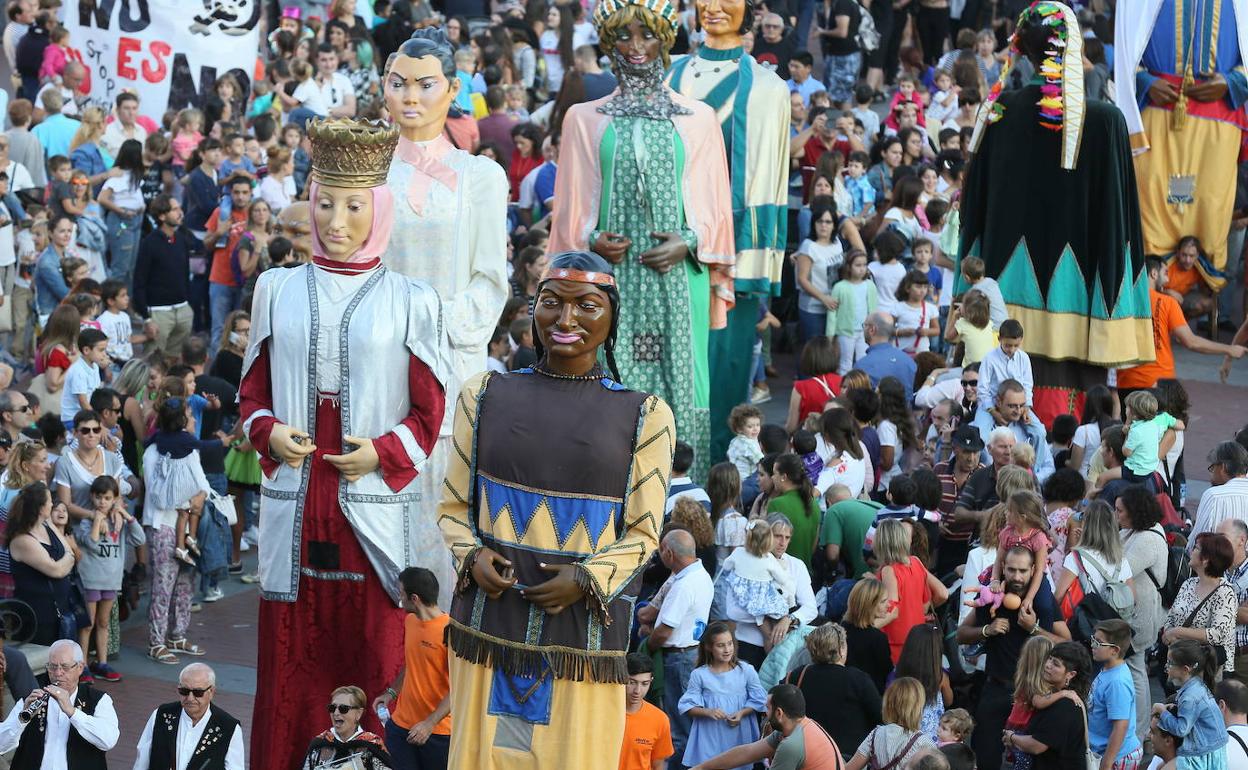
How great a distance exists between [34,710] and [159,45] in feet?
34.7

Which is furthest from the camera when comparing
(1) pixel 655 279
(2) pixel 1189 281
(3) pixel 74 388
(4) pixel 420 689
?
(2) pixel 1189 281

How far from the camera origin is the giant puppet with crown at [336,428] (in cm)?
731

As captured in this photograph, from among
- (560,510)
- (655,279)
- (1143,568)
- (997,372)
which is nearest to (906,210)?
(997,372)

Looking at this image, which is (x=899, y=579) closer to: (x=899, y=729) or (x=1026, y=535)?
(x=1026, y=535)

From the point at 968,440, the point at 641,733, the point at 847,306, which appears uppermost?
the point at 847,306

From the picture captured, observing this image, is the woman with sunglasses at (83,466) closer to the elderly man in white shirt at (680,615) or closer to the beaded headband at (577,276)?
the elderly man in white shirt at (680,615)

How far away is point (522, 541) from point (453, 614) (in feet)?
1.21

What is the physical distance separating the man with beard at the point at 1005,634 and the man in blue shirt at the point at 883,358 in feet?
10.9

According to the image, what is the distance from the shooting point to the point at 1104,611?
9.07 m

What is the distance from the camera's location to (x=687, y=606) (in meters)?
8.95

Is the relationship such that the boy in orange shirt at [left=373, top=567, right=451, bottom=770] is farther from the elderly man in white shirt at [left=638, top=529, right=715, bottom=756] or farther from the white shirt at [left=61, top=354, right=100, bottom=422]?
the white shirt at [left=61, top=354, right=100, bottom=422]

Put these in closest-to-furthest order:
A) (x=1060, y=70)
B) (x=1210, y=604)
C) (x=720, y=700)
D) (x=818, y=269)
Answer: (x=720, y=700) → (x=1210, y=604) → (x=1060, y=70) → (x=818, y=269)

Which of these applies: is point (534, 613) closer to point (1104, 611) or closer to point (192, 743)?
point (192, 743)

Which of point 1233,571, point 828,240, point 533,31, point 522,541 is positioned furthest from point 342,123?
point 533,31
